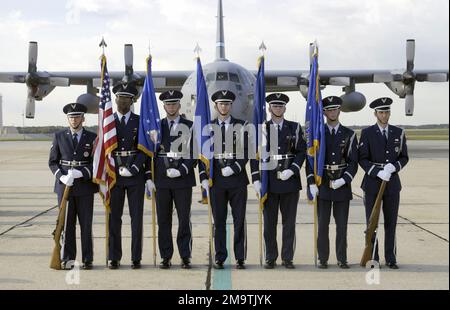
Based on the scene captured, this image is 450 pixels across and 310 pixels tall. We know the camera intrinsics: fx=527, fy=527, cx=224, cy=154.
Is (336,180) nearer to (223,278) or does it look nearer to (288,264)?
(288,264)

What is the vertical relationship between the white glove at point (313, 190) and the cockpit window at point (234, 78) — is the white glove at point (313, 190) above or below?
below

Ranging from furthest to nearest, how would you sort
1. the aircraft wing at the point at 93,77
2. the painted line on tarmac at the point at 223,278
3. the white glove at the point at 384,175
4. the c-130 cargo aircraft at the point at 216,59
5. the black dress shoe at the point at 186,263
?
the aircraft wing at the point at 93,77
the c-130 cargo aircraft at the point at 216,59
the black dress shoe at the point at 186,263
the white glove at the point at 384,175
the painted line on tarmac at the point at 223,278

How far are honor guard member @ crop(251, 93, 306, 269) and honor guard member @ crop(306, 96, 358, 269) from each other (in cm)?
22

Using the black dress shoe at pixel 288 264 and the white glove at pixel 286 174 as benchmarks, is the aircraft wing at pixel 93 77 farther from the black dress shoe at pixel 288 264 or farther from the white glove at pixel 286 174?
the black dress shoe at pixel 288 264

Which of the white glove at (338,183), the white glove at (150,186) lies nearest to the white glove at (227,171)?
the white glove at (150,186)

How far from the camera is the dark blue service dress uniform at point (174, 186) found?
5.80 metres

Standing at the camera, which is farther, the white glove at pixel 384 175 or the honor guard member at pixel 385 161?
the honor guard member at pixel 385 161

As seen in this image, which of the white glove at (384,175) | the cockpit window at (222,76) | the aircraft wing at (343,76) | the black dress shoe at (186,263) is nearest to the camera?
the white glove at (384,175)

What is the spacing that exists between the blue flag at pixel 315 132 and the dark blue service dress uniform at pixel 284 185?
0.32ft

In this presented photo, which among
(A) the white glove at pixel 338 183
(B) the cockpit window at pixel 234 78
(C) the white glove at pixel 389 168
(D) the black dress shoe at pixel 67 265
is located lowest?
(D) the black dress shoe at pixel 67 265

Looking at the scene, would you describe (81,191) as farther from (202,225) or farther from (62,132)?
(202,225)

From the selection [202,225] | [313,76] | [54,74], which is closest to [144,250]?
[202,225]

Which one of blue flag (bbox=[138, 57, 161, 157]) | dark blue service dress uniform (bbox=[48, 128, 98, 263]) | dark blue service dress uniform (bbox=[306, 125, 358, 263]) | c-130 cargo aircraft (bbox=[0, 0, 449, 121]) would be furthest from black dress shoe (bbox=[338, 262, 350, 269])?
c-130 cargo aircraft (bbox=[0, 0, 449, 121])

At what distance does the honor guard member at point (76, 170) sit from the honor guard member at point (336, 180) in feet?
8.13
